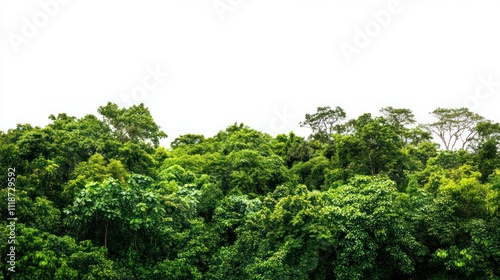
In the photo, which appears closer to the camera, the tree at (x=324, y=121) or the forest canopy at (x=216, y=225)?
the forest canopy at (x=216, y=225)

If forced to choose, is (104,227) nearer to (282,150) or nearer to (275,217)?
(275,217)

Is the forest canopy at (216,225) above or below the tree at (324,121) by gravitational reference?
below

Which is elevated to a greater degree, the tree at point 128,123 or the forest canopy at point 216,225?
the tree at point 128,123

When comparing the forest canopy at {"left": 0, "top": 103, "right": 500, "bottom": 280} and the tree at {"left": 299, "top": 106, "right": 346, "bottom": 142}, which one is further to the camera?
the tree at {"left": 299, "top": 106, "right": 346, "bottom": 142}

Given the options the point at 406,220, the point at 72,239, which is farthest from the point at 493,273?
the point at 72,239

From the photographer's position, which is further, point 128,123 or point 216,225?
point 128,123

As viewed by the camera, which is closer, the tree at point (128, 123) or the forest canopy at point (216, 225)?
the forest canopy at point (216, 225)

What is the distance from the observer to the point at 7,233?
33.4 ft

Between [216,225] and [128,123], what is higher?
[128,123]

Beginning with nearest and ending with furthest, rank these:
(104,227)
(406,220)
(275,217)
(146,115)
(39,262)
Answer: (39,262) → (104,227) → (275,217) → (406,220) → (146,115)

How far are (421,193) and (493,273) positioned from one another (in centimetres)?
333

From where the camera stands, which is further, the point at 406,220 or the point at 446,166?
the point at 446,166

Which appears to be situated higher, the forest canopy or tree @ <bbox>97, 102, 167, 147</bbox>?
tree @ <bbox>97, 102, 167, 147</bbox>

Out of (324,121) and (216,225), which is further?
(324,121)
